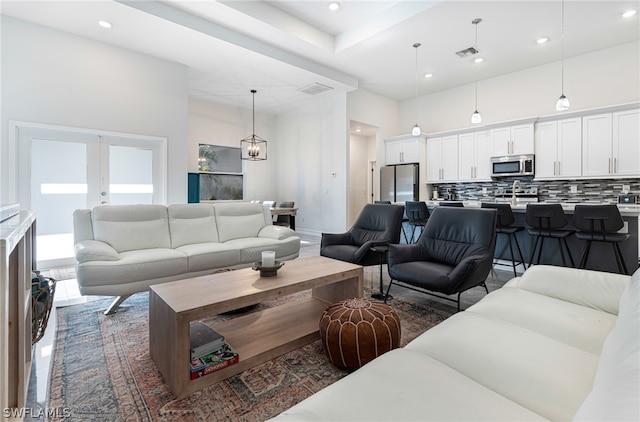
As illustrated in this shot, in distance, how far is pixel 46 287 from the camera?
1942mm

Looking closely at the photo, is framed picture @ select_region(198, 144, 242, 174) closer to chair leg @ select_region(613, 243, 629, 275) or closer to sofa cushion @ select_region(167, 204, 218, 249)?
sofa cushion @ select_region(167, 204, 218, 249)

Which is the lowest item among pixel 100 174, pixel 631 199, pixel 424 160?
pixel 631 199

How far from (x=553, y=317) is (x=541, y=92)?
19.2 feet

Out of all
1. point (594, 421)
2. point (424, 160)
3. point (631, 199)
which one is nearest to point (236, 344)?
point (594, 421)

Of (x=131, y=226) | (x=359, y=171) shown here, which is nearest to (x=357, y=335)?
(x=131, y=226)

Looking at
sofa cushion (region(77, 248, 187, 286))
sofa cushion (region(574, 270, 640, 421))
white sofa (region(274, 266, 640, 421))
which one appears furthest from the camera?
sofa cushion (region(77, 248, 187, 286))

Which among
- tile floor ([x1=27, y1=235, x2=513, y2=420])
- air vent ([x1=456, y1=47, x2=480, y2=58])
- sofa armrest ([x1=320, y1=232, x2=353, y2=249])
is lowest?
tile floor ([x1=27, y1=235, x2=513, y2=420])

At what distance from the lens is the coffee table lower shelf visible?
1616mm

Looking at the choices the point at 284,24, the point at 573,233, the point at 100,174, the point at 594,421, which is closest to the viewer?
the point at 594,421

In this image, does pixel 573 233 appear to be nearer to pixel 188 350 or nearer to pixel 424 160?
pixel 424 160

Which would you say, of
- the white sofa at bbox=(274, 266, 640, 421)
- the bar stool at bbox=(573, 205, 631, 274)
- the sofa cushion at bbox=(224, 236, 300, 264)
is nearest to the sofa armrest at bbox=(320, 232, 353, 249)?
the sofa cushion at bbox=(224, 236, 300, 264)

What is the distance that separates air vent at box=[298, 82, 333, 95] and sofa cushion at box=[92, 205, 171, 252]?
400 centimetres

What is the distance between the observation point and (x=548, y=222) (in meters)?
3.61

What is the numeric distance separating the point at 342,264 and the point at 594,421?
2013 mm
